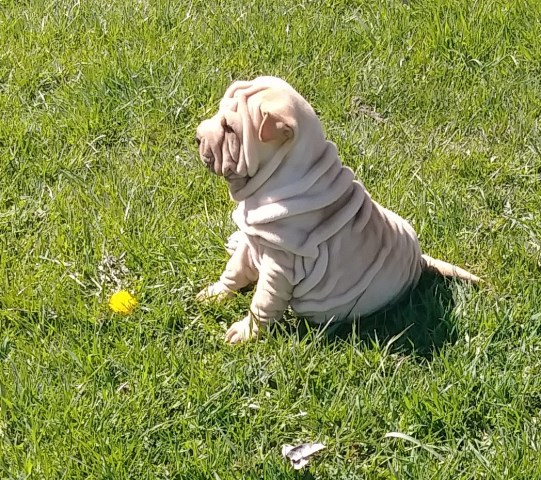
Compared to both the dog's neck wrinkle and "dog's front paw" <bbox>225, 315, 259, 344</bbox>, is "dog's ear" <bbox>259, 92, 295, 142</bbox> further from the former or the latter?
"dog's front paw" <bbox>225, 315, 259, 344</bbox>

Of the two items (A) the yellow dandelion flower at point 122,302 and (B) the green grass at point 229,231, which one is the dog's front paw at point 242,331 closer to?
(B) the green grass at point 229,231

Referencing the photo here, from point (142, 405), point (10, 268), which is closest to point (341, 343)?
point (142, 405)

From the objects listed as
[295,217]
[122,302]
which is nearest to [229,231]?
[122,302]

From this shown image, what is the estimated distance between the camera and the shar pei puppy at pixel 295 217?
2.95 m

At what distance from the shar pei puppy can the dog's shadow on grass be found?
0.07 metres

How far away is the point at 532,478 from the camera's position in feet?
9.34

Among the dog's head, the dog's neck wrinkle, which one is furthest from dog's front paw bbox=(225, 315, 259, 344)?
the dog's head

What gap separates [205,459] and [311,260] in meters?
0.77

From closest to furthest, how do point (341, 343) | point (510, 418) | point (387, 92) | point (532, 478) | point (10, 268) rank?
point (532, 478)
point (510, 418)
point (341, 343)
point (10, 268)
point (387, 92)

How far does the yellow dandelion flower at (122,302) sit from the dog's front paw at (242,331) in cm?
41

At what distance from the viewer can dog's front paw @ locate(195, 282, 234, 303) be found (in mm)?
3516

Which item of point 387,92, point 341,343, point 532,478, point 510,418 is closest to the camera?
point 532,478

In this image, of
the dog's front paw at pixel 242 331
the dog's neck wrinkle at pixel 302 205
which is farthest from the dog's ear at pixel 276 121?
the dog's front paw at pixel 242 331

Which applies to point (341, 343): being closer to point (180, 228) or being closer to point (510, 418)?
point (510, 418)
